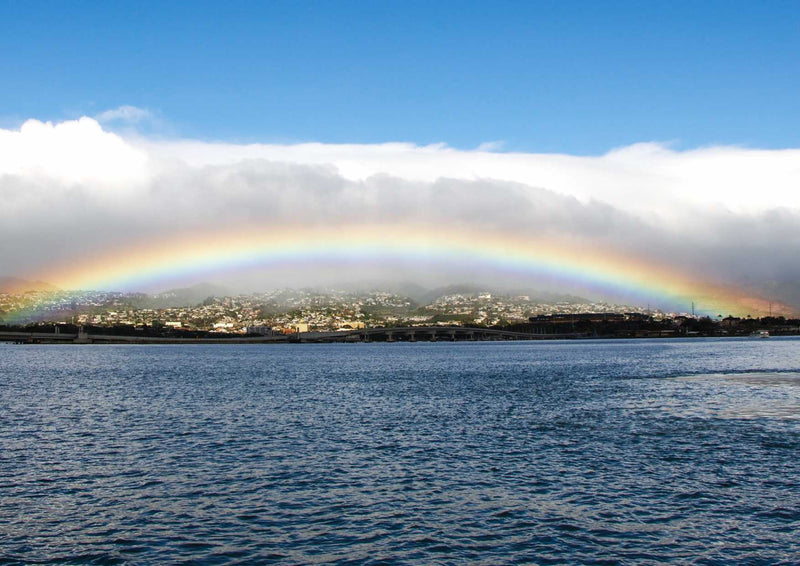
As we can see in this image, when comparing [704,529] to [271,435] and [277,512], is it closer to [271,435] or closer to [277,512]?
[277,512]

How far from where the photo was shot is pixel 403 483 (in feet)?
101

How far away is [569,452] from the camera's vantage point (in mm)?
38000

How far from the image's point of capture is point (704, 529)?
2372 centimetres

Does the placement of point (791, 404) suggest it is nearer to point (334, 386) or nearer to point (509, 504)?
point (509, 504)

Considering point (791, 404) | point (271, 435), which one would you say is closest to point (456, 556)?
point (271, 435)

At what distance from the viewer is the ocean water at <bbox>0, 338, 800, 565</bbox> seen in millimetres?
22125

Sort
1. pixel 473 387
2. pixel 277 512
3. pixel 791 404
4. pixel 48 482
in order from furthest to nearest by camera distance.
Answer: pixel 473 387
pixel 791 404
pixel 48 482
pixel 277 512

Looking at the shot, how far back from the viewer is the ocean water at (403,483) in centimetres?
2212

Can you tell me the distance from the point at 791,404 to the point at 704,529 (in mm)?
40295

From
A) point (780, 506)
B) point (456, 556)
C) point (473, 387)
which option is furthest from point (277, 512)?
point (473, 387)

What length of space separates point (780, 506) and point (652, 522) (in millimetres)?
5303

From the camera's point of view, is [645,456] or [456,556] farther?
[645,456]

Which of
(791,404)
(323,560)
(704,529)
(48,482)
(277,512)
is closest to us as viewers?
(323,560)

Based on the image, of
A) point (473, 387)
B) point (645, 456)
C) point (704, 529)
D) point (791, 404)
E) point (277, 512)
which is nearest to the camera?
point (704, 529)
